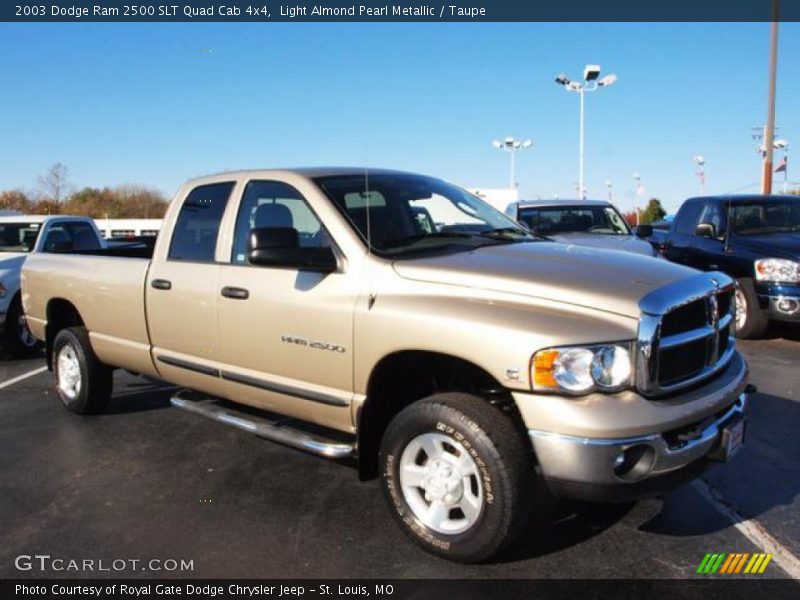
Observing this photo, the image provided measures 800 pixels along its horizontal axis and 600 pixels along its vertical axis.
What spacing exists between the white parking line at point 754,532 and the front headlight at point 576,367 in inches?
49.7

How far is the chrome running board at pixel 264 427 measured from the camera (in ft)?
12.0

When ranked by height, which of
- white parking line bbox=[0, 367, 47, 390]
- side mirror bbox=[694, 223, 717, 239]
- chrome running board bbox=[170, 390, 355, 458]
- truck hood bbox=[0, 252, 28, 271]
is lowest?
white parking line bbox=[0, 367, 47, 390]

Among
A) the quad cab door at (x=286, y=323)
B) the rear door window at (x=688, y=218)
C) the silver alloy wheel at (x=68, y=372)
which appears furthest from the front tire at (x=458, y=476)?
the rear door window at (x=688, y=218)

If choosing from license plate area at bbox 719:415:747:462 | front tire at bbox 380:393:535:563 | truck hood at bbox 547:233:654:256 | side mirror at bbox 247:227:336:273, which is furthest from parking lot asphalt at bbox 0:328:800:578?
truck hood at bbox 547:233:654:256

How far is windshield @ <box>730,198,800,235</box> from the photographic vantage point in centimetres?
884

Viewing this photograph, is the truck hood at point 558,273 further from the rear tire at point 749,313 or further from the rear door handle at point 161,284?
the rear tire at point 749,313

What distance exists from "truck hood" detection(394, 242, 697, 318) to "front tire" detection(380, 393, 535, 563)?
0.58 m

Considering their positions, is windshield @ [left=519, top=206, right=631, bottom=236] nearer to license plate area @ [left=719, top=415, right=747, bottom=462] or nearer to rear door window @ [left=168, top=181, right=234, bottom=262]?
rear door window @ [left=168, top=181, right=234, bottom=262]

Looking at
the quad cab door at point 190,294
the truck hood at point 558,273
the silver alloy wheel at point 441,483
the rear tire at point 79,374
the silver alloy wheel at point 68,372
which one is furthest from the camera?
the silver alloy wheel at point 68,372

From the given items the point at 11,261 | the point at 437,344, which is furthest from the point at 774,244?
the point at 11,261

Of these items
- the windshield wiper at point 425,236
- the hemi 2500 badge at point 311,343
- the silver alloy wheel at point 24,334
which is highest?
the windshield wiper at point 425,236

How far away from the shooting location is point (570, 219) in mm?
10250

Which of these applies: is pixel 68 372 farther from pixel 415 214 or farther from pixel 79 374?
pixel 415 214

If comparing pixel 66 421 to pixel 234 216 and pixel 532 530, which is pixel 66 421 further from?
pixel 532 530
